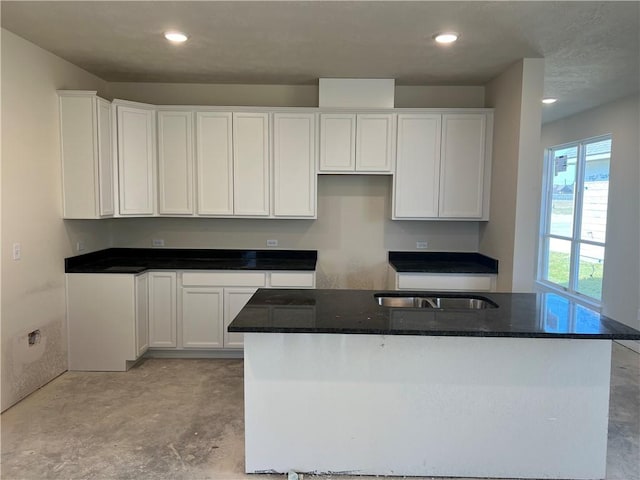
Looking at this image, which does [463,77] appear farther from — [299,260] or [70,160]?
[70,160]

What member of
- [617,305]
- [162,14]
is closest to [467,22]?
[162,14]

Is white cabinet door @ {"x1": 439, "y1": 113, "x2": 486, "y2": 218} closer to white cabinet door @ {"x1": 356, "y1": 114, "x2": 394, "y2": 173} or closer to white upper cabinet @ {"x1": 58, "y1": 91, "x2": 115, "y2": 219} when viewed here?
white cabinet door @ {"x1": 356, "y1": 114, "x2": 394, "y2": 173}

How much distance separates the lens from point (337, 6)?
2420mm

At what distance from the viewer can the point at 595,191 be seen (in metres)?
5.23

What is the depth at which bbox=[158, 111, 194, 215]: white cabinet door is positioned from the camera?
12.9 feet

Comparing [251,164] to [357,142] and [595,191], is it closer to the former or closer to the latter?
[357,142]

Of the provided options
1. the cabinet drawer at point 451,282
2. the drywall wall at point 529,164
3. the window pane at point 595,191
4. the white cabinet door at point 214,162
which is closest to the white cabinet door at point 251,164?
the white cabinet door at point 214,162

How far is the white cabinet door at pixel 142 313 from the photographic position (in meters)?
3.61

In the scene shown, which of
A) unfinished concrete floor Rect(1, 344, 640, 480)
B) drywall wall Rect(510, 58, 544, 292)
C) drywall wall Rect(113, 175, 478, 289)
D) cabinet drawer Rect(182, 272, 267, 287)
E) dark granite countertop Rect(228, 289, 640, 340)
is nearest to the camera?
dark granite countertop Rect(228, 289, 640, 340)

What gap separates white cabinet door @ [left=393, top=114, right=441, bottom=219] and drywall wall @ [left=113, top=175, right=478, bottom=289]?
1.11 ft

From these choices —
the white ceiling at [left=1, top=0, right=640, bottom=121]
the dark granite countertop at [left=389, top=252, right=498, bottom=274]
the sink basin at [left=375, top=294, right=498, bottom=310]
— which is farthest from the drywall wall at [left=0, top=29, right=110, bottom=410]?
the dark granite countertop at [left=389, top=252, right=498, bottom=274]

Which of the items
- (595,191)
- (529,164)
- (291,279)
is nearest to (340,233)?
(291,279)

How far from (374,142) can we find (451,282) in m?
1.46

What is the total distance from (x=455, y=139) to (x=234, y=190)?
212 cm
